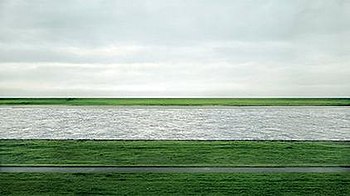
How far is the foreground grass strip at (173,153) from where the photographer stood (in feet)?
19.5

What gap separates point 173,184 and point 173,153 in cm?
215

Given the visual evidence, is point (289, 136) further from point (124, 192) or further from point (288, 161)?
point (124, 192)

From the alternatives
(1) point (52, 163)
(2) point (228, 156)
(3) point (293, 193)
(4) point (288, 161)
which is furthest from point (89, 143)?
(3) point (293, 193)

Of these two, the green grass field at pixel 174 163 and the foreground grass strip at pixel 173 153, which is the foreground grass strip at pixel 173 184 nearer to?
the green grass field at pixel 174 163

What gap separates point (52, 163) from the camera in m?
5.88

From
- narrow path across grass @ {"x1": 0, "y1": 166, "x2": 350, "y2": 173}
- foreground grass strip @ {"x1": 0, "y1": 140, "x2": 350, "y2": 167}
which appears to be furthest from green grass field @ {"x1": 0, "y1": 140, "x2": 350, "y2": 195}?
narrow path across grass @ {"x1": 0, "y1": 166, "x2": 350, "y2": 173}

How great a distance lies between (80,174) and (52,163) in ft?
3.09

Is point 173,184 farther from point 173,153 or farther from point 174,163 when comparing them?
point 173,153

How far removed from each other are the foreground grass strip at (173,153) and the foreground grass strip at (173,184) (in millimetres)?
816

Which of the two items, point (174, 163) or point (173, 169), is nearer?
point (173, 169)

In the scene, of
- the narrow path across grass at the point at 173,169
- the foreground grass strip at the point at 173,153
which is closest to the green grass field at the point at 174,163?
the foreground grass strip at the point at 173,153

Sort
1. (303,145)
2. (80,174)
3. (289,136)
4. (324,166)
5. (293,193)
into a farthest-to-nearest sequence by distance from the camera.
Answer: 1. (289,136)
2. (303,145)
3. (324,166)
4. (80,174)
5. (293,193)

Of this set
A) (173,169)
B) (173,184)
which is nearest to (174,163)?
(173,169)

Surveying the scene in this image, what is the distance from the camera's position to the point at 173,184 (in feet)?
15.0
